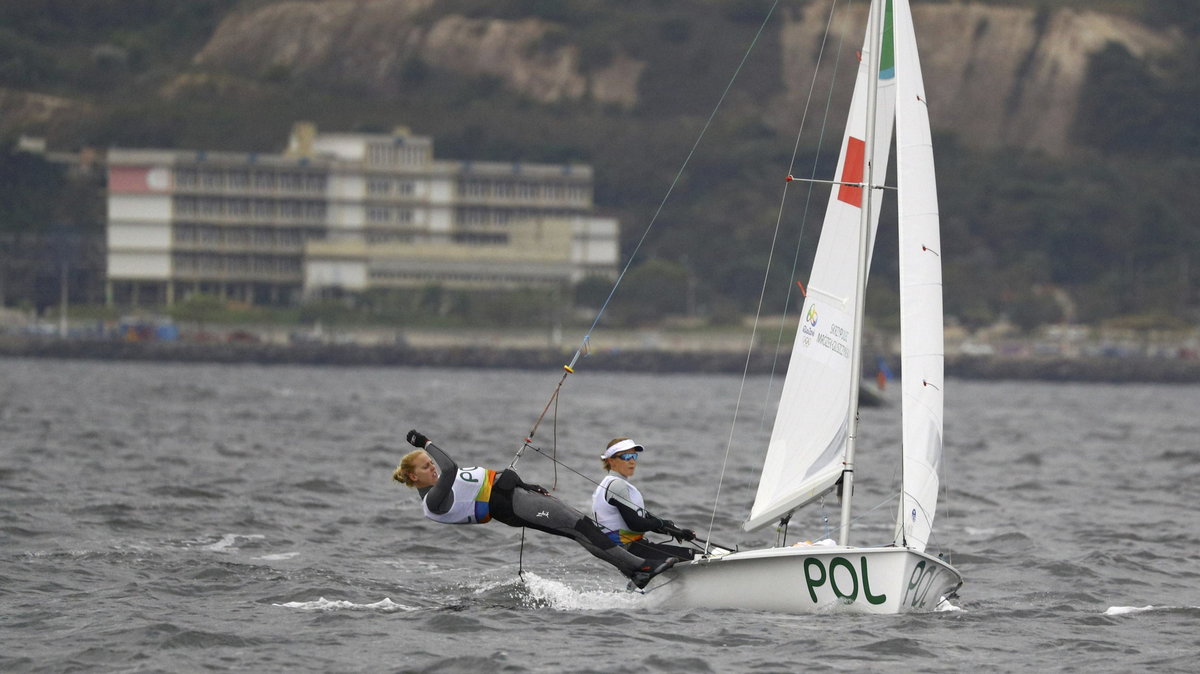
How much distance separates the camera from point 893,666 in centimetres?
1467

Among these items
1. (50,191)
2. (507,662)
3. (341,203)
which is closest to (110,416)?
(507,662)

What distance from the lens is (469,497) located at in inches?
669

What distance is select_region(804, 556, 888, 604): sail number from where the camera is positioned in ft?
52.9

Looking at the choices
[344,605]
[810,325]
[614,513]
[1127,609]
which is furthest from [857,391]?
[344,605]

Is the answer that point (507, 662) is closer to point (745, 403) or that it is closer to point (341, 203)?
point (745, 403)

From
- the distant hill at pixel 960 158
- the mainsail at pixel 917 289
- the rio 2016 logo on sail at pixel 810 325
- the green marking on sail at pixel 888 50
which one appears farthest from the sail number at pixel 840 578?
the distant hill at pixel 960 158

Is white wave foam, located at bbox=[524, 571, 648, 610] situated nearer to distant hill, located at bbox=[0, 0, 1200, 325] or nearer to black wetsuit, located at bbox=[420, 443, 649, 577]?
black wetsuit, located at bbox=[420, 443, 649, 577]

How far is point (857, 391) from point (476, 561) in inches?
249

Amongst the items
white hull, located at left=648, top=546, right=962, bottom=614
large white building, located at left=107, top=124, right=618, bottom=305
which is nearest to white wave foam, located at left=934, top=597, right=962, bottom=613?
white hull, located at left=648, top=546, right=962, bottom=614

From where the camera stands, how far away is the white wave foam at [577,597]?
17.3 metres

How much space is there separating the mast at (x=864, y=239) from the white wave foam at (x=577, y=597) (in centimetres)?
220

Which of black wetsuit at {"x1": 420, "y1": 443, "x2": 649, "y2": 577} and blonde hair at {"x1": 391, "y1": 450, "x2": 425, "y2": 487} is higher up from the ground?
blonde hair at {"x1": 391, "y1": 450, "x2": 425, "y2": 487}

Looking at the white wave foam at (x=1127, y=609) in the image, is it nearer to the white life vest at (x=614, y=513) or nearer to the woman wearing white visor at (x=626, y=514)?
the woman wearing white visor at (x=626, y=514)

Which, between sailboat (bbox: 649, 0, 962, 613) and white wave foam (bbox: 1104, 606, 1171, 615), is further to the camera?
white wave foam (bbox: 1104, 606, 1171, 615)
